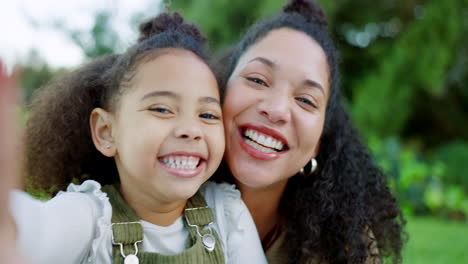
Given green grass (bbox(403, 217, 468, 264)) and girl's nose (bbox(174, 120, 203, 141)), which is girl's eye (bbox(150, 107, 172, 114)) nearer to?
girl's nose (bbox(174, 120, 203, 141))

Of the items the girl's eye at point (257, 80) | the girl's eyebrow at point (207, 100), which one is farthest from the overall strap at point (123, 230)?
the girl's eye at point (257, 80)

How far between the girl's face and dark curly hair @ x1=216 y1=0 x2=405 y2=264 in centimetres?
46

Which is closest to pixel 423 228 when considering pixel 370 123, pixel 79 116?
pixel 370 123

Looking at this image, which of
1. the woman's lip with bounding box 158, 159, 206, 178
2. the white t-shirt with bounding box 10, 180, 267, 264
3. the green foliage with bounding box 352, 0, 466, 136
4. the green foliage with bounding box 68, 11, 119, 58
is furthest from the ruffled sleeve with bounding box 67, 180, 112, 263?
the green foliage with bounding box 68, 11, 119, 58

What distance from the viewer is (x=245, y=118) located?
2.41 meters

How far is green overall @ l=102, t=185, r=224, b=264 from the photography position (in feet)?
6.40

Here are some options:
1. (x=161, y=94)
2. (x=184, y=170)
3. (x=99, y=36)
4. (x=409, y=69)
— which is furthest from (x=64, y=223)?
(x=99, y=36)

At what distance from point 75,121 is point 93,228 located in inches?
26.5

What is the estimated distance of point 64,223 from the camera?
5.85 ft

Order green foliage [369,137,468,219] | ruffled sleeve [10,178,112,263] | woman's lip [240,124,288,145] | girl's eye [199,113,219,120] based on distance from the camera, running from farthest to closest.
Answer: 1. green foliage [369,137,468,219]
2. woman's lip [240,124,288,145]
3. girl's eye [199,113,219,120]
4. ruffled sleeve [10,178,112,263]

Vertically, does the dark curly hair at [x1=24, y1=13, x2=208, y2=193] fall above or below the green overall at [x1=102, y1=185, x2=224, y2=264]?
above

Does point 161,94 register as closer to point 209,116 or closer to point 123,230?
point 209,116

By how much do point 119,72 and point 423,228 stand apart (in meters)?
4.89

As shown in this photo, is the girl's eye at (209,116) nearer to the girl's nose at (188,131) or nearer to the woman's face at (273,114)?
the girl's nose at (188,131)
